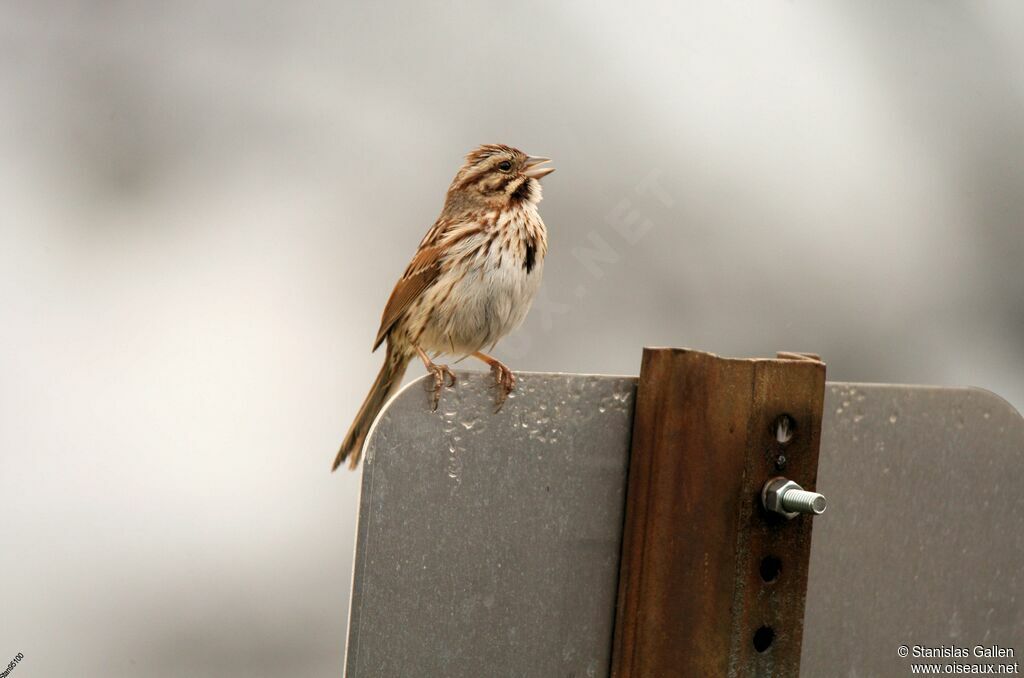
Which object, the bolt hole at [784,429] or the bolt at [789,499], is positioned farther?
the bolt hole at [784,429]

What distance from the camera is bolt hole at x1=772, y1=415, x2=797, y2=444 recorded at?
6.07 feet

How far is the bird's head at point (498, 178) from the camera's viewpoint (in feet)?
10.9

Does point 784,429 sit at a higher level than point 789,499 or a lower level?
higher

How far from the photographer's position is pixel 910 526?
2086 millimetres

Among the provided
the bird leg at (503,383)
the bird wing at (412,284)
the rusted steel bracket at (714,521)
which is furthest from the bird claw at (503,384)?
the bird wing at (412,284)

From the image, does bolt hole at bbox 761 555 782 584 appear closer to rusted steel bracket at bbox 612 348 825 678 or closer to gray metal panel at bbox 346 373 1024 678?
rusted steel bracket at bbox 612 348 825 678

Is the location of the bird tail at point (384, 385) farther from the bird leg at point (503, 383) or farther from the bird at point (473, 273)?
the bird leg at point (503, 383)

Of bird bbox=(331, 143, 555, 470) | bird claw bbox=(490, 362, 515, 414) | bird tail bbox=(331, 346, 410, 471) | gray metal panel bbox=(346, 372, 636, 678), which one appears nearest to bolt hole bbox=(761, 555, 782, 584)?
gray metal panel bbox=(346, 372, 636, 678)

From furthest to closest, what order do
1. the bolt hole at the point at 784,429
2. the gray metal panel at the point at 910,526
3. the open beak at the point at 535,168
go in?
the open beak at the point at 535,168 → the gray metal panel at the point at 910,526 → the bolt hole at the point at 784,429

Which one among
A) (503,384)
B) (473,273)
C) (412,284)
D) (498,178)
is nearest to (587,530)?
(503,384)

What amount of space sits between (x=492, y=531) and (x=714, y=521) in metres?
0.42

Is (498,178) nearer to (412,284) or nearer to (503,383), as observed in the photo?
(412,284)

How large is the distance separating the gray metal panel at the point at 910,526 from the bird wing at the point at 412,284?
1.51 metres

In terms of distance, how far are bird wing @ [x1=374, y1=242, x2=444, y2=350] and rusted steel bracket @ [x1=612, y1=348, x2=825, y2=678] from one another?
4.94 feet
